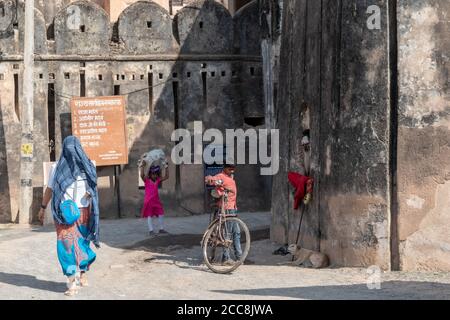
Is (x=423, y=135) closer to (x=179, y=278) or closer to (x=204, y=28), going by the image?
(x=179, y=278)

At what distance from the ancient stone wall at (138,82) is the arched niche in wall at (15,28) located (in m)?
0.02

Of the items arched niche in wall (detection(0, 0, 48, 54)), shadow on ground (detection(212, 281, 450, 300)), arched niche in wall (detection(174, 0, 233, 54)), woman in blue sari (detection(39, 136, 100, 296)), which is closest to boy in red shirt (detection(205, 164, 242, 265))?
shadow on ground (detection(212, 281, 450, 300))

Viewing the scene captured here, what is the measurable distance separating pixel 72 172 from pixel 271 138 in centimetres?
895

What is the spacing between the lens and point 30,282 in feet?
28.6

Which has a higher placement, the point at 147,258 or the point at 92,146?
the point at 92,146

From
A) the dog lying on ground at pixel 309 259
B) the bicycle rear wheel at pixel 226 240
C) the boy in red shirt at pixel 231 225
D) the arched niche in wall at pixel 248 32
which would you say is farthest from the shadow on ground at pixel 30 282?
the arched niche in wall at pixel 248 32

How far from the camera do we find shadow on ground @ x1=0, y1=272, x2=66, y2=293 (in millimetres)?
8302

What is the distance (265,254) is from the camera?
10.8 metres

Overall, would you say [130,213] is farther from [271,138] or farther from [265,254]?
[265,254]

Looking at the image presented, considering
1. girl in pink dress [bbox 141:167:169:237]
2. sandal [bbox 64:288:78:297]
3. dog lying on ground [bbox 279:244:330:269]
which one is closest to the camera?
sandal [bbox 64:288:78:297]

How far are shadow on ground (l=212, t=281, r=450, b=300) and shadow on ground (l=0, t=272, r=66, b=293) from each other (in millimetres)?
1662

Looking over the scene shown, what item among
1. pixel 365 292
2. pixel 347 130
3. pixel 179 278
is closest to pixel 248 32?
pixel 347 130

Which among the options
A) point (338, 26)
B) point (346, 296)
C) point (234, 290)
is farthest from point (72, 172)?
point (338, 26)

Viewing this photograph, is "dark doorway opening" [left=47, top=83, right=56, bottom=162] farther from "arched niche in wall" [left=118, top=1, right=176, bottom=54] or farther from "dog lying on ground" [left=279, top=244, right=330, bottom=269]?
"dog lying on ground" [left=279, top=244, right=330, bottom=269]
